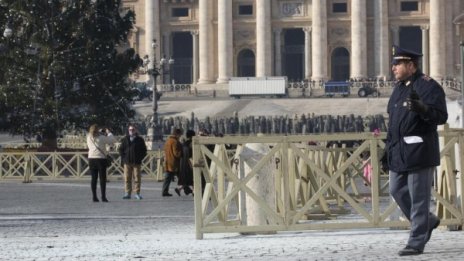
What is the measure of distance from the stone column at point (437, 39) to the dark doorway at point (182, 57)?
58.4 ft

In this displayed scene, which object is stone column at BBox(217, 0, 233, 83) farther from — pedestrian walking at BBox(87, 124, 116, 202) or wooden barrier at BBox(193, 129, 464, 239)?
wooden barrier at BBox(193, 129, 464, 239)

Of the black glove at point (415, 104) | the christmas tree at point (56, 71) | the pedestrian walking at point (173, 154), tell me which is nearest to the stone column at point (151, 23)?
the christmas tree at point (56, 71)

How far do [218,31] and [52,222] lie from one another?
93.8m

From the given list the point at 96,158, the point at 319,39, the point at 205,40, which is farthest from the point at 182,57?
the point at 96,158

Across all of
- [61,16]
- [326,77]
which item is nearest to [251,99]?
[326,77]

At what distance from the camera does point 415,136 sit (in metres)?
14.3

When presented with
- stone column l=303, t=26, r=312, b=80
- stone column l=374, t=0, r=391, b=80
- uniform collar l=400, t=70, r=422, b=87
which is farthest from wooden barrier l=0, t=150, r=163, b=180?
stone column l=303, t=26, r=312, b=80

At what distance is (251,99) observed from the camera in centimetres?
9781

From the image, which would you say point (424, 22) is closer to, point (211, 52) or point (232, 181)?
point (211, 52)

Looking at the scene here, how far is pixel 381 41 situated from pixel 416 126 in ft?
321

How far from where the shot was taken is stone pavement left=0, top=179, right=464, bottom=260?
14664 mm

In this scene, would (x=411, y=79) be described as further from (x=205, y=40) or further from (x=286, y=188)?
(x=205, y=40)

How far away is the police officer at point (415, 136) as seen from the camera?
46.6ft

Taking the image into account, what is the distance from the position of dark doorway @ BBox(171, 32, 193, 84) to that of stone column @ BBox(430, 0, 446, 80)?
1780 centimetres
